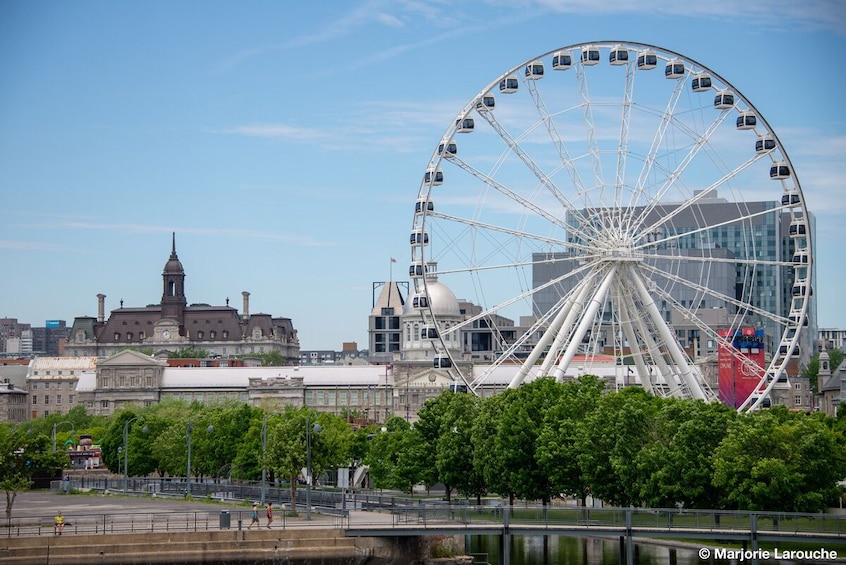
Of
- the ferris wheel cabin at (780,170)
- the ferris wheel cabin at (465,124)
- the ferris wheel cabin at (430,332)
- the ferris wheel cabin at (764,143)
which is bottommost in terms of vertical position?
the ferris wheel cabin at (430,332)

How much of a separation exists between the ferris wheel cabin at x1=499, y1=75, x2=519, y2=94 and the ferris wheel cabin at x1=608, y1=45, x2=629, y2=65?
276 inches

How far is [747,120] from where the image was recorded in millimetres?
132375

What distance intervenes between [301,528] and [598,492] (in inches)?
893

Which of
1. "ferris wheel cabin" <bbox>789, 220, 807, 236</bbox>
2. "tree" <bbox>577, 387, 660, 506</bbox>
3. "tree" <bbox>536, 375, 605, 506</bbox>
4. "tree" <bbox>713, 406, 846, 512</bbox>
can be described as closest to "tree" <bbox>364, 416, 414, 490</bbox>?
"tree" <bbox>536, 375, 605, 506</bbox>

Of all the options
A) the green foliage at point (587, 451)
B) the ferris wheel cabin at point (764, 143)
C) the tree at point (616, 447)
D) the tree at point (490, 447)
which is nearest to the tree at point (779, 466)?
the green foliage at point (587, 451)

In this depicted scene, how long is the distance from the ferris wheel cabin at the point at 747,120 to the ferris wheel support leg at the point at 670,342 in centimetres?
1301

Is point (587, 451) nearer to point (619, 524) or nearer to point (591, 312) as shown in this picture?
point (619, 524)

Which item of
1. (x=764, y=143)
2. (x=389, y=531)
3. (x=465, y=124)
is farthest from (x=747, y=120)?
(x=389, y=531)

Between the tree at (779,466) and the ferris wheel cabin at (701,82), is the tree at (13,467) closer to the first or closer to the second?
the tree at (779,466)

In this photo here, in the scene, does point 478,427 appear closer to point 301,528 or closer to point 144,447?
point 301,528

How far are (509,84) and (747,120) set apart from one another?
56.1 feet

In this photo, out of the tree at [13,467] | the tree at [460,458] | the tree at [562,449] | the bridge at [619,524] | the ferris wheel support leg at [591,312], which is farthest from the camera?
the tree at [460,458]

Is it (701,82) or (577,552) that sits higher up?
(701,82)

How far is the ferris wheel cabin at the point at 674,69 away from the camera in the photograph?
132500 mm
